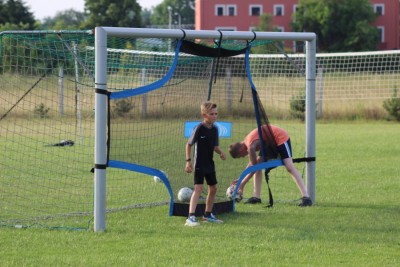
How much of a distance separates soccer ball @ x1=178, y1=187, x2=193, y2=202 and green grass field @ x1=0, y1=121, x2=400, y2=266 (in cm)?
31

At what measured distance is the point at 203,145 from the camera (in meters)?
10.4

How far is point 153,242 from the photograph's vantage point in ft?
30.2

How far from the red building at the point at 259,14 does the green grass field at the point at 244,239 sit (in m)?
73.9

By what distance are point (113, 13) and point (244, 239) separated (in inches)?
2469

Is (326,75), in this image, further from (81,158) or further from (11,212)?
(11,212)

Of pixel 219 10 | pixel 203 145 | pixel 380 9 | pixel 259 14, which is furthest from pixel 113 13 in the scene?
pixel 203 145

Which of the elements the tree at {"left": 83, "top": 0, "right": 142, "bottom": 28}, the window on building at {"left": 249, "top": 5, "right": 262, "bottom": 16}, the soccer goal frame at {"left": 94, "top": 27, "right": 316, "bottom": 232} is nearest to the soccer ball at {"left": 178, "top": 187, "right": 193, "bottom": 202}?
the soccer goal frame at {"left": 94, "top": 27, "right": 316, "bottom": 232}

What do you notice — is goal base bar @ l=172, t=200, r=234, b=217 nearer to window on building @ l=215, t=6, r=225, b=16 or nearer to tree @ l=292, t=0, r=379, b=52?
tree @ l=292, t=0, r=379, b=52

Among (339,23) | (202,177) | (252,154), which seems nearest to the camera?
(202,177)

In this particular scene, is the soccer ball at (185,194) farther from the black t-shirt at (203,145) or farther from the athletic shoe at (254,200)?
the athletic shoe at (254,200)

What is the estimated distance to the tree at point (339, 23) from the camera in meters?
80.7

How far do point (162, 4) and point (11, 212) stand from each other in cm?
12485

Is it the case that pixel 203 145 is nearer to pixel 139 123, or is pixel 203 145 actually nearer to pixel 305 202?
pixel 305 202

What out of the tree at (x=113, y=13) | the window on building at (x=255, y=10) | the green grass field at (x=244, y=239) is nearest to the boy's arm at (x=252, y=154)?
the green grass field at (x=244, y=239)
